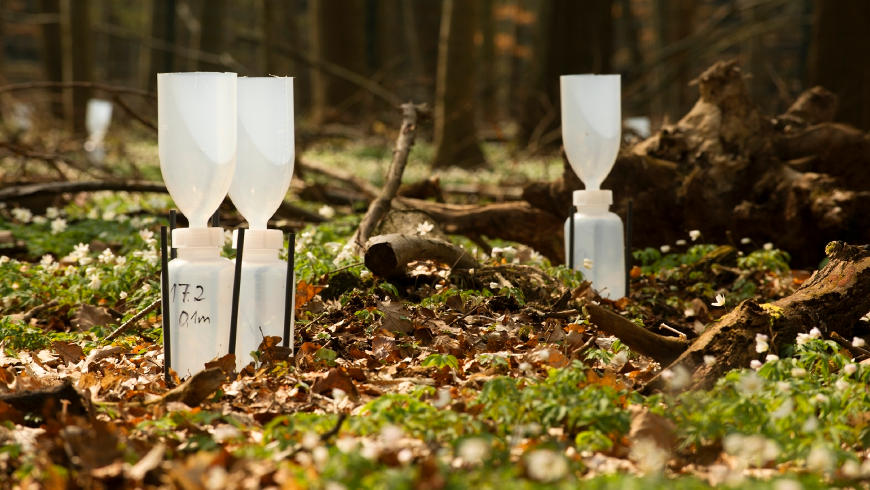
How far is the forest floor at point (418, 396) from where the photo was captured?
2379 millimetres

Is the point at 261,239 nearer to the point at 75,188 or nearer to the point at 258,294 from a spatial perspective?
the point at 258,294

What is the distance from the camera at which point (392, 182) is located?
606cm

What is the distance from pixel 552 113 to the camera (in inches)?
480

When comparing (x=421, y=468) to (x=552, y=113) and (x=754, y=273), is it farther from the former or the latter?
A: (x=552, y=113)

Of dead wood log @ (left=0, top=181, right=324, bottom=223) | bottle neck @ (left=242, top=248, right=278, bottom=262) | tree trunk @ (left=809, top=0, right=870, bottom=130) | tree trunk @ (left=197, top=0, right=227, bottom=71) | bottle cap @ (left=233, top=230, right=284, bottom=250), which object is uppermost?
tree trunk @ (left=197, top=0, right=227, bottom=71)

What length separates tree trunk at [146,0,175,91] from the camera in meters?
23.3

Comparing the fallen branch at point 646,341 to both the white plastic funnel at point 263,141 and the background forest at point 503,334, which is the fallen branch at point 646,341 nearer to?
the background forest at point 503,334

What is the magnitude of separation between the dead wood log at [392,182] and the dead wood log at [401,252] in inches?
24.5

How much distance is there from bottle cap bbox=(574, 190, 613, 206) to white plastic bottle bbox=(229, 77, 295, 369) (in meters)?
1.87

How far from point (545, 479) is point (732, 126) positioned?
15.4 feet

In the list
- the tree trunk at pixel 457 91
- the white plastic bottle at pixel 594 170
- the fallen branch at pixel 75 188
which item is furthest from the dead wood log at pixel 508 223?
the tree trunk at pixel 457 91

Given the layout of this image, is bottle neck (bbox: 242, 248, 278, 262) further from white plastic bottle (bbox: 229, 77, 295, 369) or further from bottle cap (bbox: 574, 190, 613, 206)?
bottle cap (bbox: 574, 190, 613, 206)

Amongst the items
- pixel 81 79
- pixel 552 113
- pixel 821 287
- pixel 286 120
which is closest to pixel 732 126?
pixel 821 287

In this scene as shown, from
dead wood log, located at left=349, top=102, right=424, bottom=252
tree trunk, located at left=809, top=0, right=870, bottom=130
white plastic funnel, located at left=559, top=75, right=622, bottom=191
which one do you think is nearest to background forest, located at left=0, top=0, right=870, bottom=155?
tree trunk, located at left=809, top=0, right=870, bottom=130
